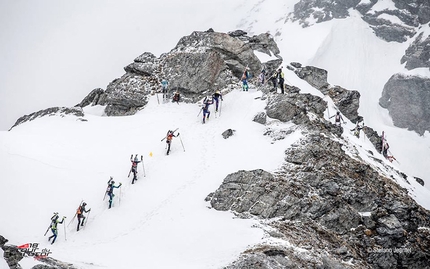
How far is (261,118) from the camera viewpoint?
3061 centimetres

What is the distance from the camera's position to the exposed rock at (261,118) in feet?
99.8

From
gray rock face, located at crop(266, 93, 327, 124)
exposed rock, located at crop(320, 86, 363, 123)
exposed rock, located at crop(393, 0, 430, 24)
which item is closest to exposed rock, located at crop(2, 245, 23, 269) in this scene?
gray rock face, located at crop(266, 93, 327, 124)

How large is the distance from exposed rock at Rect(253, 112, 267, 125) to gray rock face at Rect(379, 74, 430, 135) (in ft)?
261

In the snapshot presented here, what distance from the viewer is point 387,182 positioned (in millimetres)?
26562

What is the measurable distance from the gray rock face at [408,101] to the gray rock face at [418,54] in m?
5.93

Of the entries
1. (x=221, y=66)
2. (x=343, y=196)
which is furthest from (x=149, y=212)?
(x=221, y=66)

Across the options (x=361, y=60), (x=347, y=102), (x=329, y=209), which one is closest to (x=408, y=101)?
(x=361, y=60)

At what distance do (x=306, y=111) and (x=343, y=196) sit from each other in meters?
10.3

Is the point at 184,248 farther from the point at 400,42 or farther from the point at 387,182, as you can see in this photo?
the point at 400,42

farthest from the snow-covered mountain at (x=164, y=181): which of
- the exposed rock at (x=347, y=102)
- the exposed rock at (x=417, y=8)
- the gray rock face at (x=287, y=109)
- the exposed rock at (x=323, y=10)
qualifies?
the exposed rock at (x=417, y=8)

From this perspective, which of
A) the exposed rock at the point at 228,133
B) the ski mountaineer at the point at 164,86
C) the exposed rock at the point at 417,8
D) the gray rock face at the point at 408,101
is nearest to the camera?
the exposed rock at the point at 228,133

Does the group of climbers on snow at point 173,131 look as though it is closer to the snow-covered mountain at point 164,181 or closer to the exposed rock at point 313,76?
the snow-covered mountain at point 164,181

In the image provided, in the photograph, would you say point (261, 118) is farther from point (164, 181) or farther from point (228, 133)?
point (164, 181)

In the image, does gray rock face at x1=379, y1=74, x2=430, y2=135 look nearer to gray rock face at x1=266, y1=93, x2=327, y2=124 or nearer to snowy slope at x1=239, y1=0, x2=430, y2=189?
snowy slope at x1=239, y1=0, x2=430, y2=189
